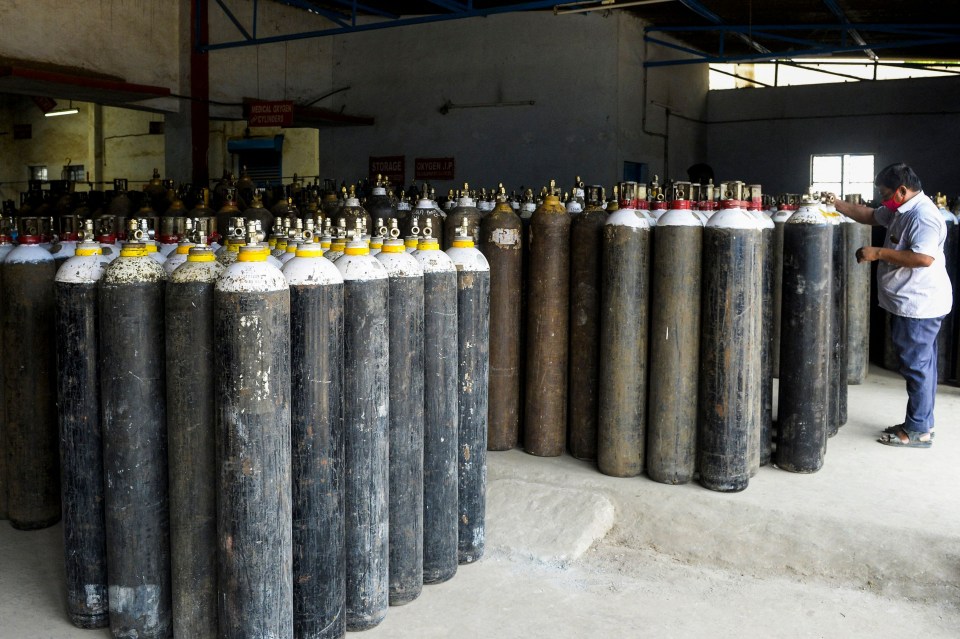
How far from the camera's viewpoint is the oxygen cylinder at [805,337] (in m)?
3.71

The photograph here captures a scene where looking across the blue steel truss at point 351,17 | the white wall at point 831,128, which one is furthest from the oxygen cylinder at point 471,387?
the white wall at point 831,128

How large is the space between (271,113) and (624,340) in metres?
7.62

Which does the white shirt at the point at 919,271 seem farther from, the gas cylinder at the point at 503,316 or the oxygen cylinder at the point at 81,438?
the oxygen cylinder at the point at 81,438

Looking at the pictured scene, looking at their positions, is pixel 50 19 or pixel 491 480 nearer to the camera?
pixel 491 480

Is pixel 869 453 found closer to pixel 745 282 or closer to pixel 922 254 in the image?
pixel 922 254

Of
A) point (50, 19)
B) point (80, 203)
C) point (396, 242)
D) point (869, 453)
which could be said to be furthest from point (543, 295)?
point (50, 19)

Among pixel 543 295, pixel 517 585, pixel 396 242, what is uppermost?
pixel 396 242

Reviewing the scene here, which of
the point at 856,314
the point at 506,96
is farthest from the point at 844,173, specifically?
the point at 856,314

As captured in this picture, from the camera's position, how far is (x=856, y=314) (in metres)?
5.83

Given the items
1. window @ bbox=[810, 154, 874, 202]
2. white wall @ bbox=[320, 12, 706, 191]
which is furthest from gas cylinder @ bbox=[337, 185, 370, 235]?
window @ bbox=[810, 154, 874, 202]

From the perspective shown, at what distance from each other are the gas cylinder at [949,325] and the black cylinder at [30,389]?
18.9 ft

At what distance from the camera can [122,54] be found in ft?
31.2

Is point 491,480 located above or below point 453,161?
below

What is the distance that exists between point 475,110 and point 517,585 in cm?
944
